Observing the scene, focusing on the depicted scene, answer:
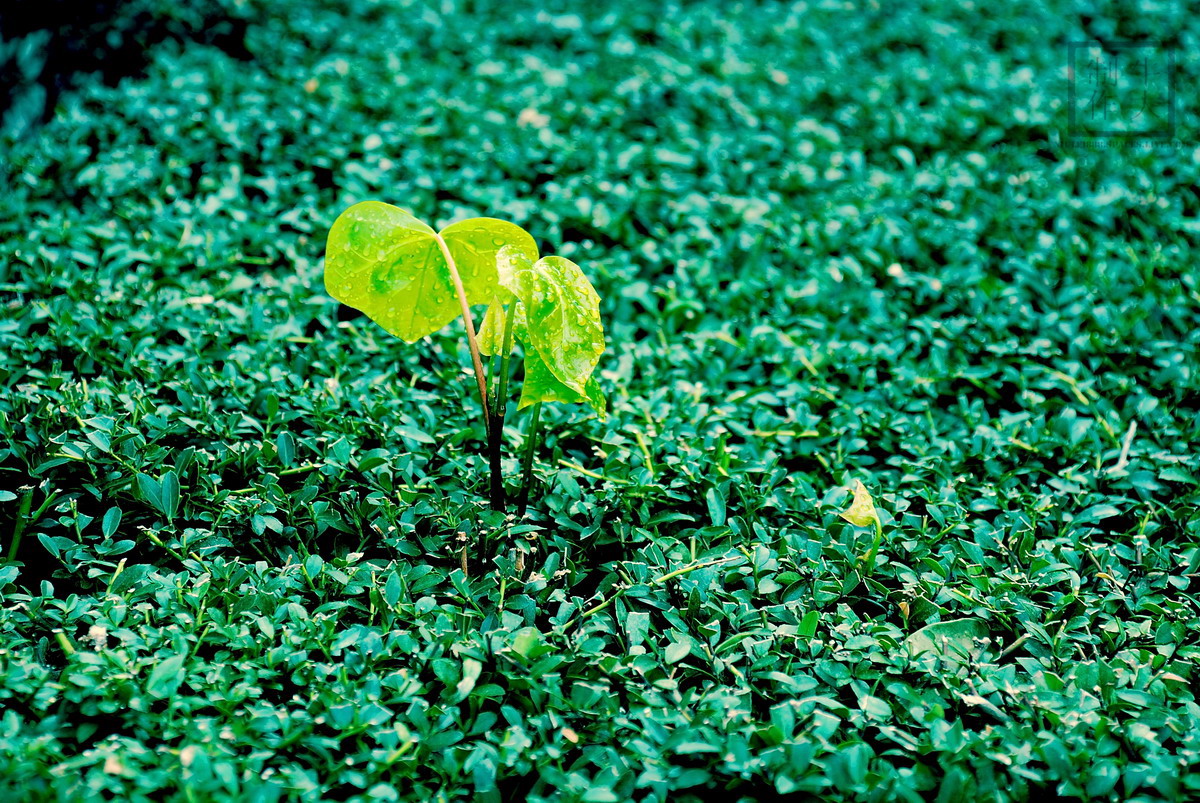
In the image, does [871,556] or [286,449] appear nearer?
[871,556]

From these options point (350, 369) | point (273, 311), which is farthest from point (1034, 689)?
point (273, 311)

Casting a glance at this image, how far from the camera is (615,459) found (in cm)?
205

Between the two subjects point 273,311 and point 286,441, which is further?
point 273,311

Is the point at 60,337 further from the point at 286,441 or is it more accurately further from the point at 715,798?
the point at 715,798

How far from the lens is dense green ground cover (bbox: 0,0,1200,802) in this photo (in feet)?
4.81

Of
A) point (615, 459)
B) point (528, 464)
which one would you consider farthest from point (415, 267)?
A: point (615, 459)

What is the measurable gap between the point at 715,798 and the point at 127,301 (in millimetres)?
1830

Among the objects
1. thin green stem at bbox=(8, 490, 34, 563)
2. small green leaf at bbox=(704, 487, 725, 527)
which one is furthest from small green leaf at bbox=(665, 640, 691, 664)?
thin green stem at bbox=(8, 490, 34, 563)

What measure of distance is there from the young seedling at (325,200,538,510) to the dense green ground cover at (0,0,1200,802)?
35 cm

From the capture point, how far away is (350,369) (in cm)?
232

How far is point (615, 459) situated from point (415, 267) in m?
0.58

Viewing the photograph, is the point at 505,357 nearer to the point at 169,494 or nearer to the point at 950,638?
the point at 169,494

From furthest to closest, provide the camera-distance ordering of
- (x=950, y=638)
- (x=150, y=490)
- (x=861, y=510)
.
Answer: (x=861, y=510), (x=150, y=490), (x=950, y=638)

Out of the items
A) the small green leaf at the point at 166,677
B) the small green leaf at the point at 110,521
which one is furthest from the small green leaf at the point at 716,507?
the small green leaf at the point at 110,521
